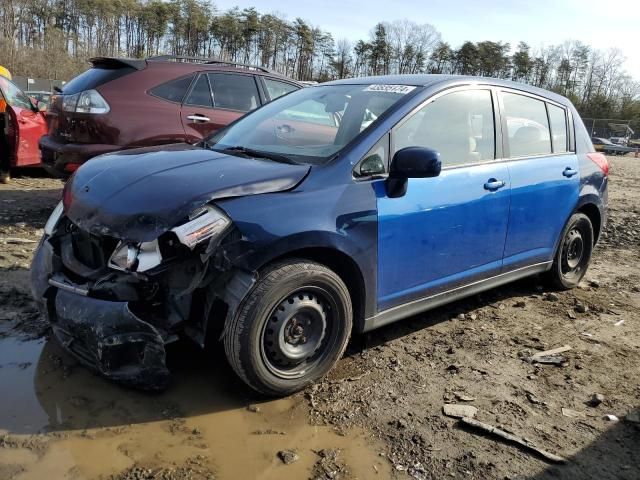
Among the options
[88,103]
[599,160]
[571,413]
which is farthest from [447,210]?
[88,103]

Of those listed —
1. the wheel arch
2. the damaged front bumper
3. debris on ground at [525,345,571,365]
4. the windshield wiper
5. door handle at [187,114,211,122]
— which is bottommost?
debris on ground at [525,345,571,365]

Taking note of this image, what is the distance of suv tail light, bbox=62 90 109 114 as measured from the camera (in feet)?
19.0

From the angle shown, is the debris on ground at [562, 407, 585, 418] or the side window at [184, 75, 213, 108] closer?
the debris on ground at [562, 407, 585, 418]

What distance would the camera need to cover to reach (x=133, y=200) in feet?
Result: 9.21

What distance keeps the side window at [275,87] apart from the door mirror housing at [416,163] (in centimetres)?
422

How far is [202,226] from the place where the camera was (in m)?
2.67

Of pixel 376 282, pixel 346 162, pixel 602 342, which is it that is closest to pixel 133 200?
pixel 346 162

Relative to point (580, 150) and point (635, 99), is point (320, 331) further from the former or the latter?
point (635, 99)

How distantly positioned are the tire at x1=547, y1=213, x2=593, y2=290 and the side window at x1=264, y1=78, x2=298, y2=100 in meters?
3.86

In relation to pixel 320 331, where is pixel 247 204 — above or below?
above

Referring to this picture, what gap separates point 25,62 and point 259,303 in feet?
167

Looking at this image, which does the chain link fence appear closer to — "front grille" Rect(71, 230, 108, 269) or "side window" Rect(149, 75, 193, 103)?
"side window" Rect(149, 75, 193, 103)

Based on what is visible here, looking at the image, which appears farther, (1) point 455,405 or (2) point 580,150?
(2) point 580,150

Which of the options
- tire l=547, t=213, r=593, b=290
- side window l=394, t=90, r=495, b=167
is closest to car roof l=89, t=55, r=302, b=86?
side window l=394, t=90, r=495, b=167
